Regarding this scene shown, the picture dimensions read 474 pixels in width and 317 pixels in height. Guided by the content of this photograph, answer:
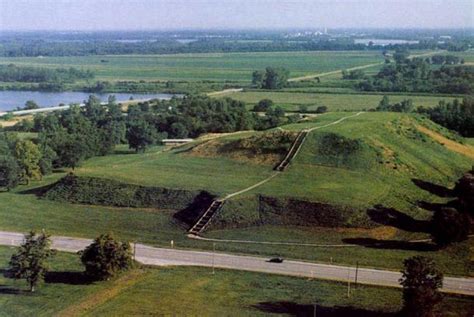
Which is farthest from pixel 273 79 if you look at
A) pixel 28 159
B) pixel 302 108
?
pixel 28 159

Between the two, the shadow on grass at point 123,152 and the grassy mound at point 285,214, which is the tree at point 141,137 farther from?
the grassy mound at point 285,214

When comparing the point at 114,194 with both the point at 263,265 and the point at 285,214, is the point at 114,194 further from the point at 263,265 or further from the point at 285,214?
the point at 263,265

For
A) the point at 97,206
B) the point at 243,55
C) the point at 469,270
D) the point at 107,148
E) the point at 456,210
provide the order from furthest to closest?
the point at 243,55 → the point at 107,148 → the point at 97,206 → the point at 456,210 → the point at 469,270

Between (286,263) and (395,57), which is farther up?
(395,57)

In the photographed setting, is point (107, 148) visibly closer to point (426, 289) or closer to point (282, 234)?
point (282, 234)

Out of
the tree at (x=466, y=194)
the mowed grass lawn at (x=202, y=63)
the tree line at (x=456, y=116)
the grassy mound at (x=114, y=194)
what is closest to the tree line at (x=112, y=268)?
the grassy mound at (x=114, y=194)

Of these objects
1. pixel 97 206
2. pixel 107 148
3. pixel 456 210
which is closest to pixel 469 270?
pixel 456 210
